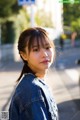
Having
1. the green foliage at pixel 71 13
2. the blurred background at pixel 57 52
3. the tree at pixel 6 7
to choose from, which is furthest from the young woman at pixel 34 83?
the green foliage at pixel 71 13

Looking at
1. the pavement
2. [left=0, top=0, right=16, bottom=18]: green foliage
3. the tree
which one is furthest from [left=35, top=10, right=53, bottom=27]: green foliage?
the pavement

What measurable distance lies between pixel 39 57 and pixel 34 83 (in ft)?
0.57

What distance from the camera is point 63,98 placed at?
11.6 meters

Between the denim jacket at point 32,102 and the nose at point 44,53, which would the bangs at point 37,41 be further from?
the denim jacket at point 32,102

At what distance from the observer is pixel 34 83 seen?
2.57 meters

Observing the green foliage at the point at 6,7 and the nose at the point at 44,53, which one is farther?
the green foliage at the point at 6,7

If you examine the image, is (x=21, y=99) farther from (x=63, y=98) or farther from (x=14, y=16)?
(x=14, y=16)

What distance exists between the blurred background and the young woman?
314 mm

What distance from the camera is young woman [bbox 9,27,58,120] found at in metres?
2.52

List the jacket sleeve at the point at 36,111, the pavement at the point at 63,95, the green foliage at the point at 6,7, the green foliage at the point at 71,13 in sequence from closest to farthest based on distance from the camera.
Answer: the jacket sleeve at the point at 36,111 < the pavement at the point at 63,95 < the green foliage at the point at 6,7 < the green foliage at the point at 71,13

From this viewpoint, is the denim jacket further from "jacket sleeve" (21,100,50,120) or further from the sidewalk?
the sidewalk

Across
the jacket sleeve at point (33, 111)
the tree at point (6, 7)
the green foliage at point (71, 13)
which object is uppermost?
the jacket sleeve at point (33, 111)

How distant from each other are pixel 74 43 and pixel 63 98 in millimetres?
28842

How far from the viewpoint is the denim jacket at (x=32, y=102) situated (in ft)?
8.22
